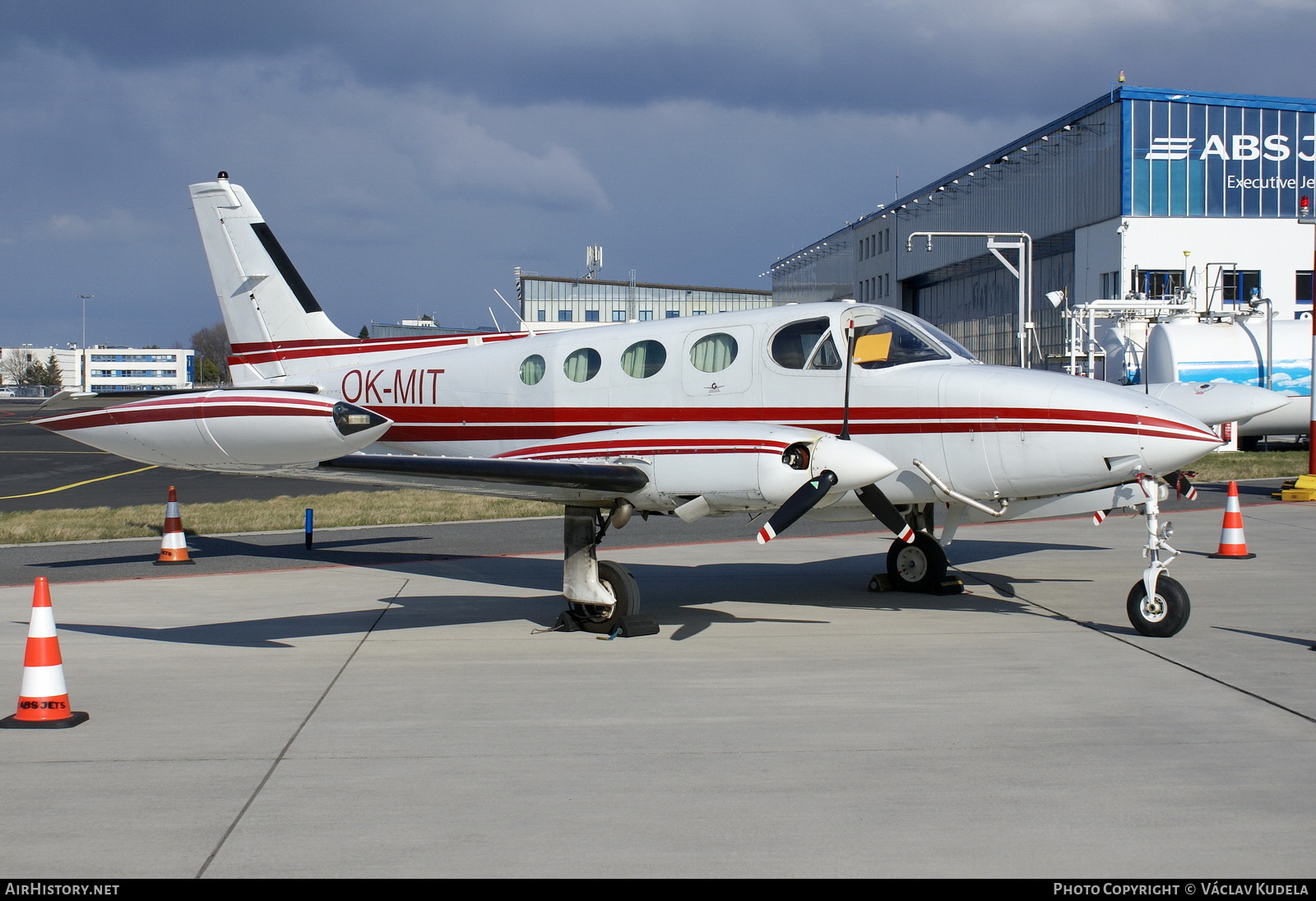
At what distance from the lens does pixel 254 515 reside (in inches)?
786

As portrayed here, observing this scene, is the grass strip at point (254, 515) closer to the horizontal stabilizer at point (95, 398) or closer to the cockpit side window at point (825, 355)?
the horizontal stabilizer at point (95, 398)

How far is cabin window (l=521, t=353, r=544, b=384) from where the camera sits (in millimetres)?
10914

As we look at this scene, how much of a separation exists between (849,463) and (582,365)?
10.8 ft

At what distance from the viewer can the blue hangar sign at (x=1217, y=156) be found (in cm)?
4422

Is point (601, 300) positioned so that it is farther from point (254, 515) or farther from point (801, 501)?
point (801, 501)

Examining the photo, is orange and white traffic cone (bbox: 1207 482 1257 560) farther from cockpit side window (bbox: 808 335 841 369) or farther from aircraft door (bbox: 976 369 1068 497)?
cockpit side window (bbox: 808 335 841 369)

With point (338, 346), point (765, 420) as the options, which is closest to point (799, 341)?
point (765, 420)

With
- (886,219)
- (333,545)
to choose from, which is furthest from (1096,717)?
(886,219)

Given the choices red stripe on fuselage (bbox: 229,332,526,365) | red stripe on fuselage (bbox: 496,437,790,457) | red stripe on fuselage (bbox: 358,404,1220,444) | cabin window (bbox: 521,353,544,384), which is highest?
red stripe on fuselage (bbox: 229,332,526,365)

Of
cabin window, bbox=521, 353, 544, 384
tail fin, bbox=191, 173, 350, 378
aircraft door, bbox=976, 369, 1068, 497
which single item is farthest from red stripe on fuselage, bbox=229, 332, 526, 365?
aircraft door, bbox=976, 369, 1068, 497

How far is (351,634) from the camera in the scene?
31.7ft

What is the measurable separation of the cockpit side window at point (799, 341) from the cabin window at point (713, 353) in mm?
439

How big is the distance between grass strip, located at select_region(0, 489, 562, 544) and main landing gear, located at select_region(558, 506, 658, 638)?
369 inches

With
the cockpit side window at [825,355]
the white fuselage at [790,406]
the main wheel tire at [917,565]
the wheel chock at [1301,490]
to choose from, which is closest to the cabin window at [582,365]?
the white fuselage at [790,406]
